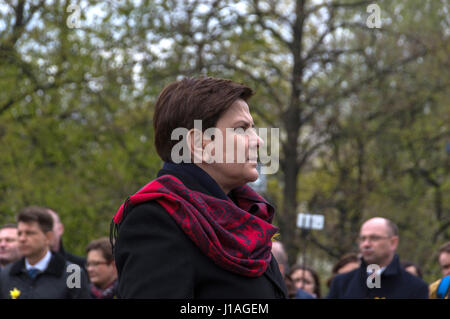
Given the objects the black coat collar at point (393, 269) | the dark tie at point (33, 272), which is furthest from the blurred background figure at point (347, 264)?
the dark tie at point (33, 272)

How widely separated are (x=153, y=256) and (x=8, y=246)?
6.26 metres

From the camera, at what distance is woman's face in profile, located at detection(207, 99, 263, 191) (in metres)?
2.41

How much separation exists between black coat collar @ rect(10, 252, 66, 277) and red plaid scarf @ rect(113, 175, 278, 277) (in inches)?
156

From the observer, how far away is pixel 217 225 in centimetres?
218

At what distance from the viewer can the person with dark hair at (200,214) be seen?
2094 millimetres

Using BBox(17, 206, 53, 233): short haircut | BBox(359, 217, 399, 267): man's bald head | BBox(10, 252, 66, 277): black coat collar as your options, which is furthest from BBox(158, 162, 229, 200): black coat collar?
BBox(359, 217, 399, 267): man's bald head

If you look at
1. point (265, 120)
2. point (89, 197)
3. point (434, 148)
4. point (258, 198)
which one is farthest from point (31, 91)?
point (258, 198)

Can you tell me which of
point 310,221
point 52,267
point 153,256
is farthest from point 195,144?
point 310,221

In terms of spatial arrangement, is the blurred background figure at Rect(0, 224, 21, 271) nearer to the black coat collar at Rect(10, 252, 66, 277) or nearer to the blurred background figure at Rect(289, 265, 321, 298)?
the black coat collar at Rect(10, 252, 66, 277)

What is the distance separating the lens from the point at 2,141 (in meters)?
14.0

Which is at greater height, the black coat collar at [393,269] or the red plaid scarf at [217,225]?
the red plaid scarf at [217,225]

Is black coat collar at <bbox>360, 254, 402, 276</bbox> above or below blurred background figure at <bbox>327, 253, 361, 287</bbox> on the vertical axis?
above

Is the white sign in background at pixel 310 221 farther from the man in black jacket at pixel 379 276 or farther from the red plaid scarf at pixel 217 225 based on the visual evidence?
the red plaid scarf at pixel 217 225

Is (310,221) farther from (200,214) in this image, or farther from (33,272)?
(200,214)
